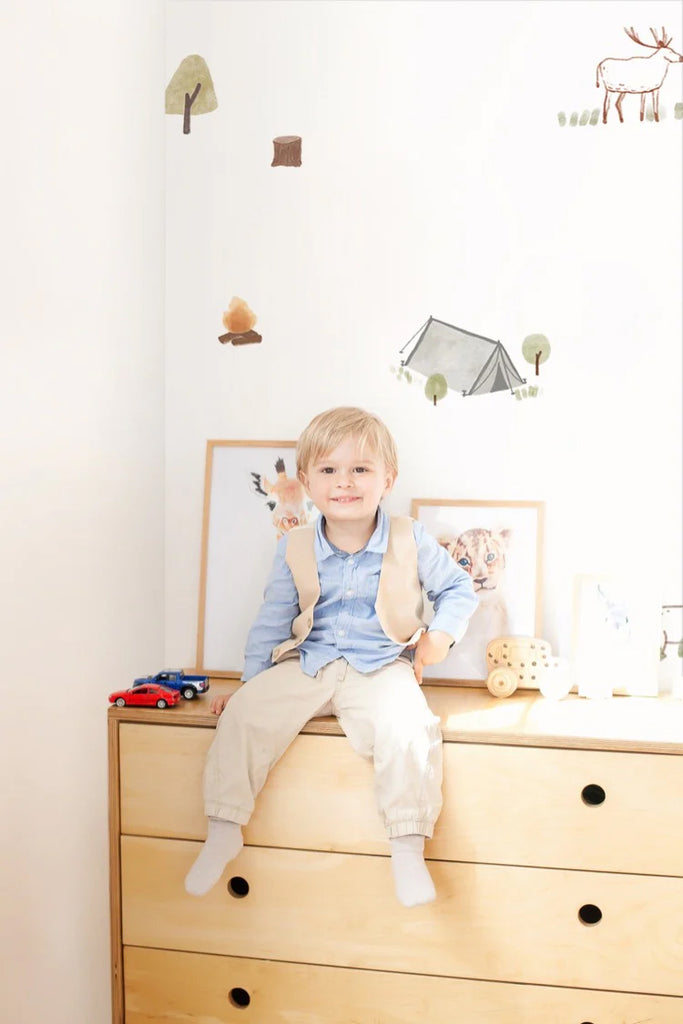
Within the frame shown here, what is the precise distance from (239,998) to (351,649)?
626 mm

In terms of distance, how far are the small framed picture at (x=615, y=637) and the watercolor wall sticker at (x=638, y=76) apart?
89 centimetres

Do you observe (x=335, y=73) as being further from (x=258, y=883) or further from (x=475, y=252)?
(x=258, y=883)

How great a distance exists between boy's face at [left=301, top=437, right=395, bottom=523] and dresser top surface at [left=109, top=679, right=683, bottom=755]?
14.4 inches

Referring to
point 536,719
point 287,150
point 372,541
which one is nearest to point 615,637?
point 536,719

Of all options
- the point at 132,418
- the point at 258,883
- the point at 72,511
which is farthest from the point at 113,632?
the point at 258,883

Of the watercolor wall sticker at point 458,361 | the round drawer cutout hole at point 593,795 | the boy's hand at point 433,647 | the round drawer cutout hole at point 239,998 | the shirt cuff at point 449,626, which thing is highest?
the watercolor wall sticker at point 458,361

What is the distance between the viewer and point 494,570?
6.25ft

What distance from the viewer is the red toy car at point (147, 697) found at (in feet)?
5.47

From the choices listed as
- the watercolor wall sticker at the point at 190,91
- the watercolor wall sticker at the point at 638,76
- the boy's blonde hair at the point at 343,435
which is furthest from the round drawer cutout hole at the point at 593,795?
the watercolor wall sticker at the point at 190,91

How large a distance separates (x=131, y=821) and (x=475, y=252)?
49.4 inches

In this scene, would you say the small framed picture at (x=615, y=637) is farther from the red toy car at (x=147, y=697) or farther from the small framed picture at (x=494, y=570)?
the red toy car at (x=147, y=697)

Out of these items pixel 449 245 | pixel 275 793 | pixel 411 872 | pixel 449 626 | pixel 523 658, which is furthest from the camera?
pixel 449 245

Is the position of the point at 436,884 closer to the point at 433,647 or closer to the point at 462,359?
the point at 433,647

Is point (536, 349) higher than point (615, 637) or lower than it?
higher
